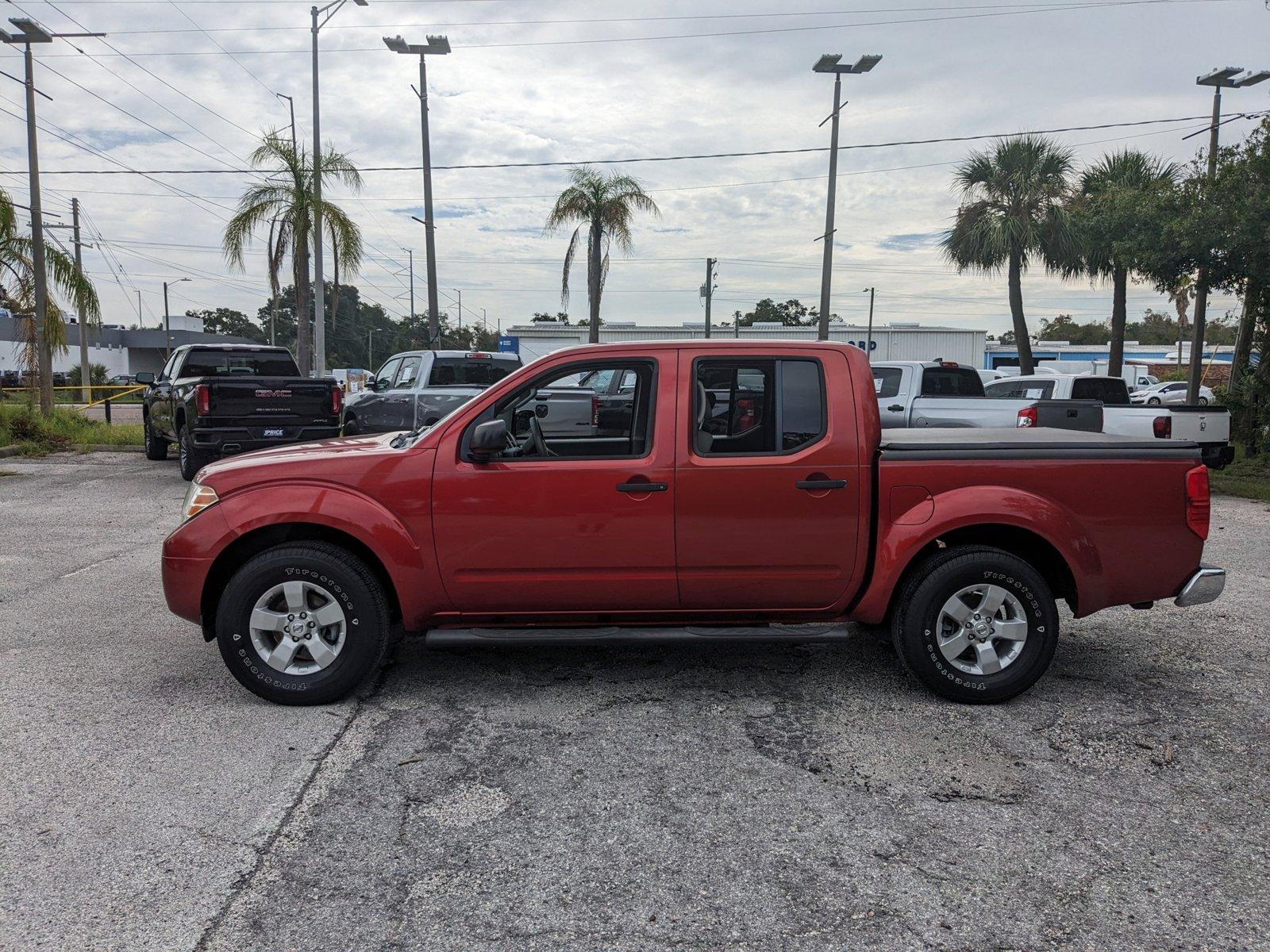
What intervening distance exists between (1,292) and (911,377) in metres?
16.5

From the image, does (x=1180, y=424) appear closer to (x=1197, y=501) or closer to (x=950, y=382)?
(x=950, y=382)

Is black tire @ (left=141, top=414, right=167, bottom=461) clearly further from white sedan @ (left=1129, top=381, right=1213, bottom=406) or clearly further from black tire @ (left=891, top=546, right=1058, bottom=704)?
white sedan @ (left=1129, top=381, right=1213, bottom=406)

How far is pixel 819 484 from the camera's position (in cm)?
463

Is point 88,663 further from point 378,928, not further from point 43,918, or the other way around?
point 378,928

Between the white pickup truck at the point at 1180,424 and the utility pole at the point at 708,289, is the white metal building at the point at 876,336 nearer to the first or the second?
the utility pole at the point at 708,289

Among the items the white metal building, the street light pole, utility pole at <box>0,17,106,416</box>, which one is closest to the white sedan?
the white metal building

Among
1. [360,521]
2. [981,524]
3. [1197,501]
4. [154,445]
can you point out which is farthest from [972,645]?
[154,445]

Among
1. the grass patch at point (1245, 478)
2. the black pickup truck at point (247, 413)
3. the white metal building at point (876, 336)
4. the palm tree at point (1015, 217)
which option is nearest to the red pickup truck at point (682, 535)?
the black pickup truck at point (247, 413)

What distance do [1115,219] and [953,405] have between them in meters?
6.61

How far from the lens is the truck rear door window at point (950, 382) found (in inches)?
526

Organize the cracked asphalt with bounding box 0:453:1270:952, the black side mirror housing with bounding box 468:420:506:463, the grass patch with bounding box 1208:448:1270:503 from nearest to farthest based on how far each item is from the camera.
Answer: the cracked asphalt with bounding box 0:453:1270:952 → the black side mirror housing with bounding box 468:420:506:463 → the grass patch with bounding box 1208:448:1270:503

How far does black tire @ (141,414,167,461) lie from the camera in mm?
16203

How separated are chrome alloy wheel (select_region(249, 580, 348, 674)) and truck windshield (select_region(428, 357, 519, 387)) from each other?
31.6 feet

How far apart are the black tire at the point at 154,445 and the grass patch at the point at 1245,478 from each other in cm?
1553
